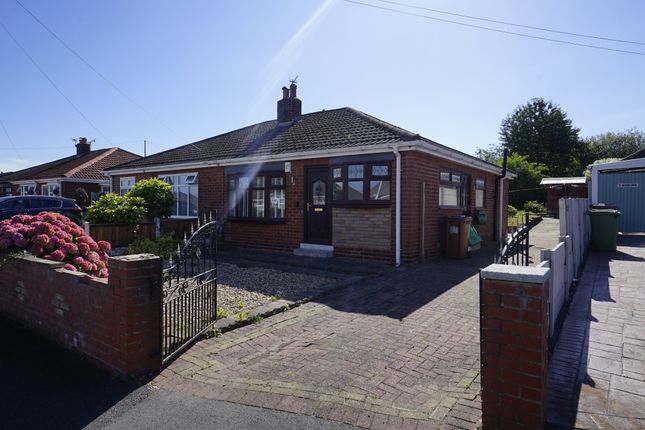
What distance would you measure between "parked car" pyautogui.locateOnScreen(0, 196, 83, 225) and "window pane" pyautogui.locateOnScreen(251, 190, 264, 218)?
708 cm

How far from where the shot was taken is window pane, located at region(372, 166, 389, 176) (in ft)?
30.6

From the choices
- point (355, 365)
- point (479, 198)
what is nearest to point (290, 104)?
point (479, 198)

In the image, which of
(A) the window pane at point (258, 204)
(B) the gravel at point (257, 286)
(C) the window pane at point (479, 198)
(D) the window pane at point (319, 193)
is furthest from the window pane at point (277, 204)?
(C) the window pane at point (479, 198)

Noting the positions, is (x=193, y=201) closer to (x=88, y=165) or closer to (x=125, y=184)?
(x=125, y=184)

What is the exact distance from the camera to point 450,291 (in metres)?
6.52

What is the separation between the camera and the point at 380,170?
938cm

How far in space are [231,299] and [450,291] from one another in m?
3.51

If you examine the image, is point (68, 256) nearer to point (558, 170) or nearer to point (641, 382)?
point (641, 382)

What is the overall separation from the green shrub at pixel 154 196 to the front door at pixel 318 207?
5.01 meters

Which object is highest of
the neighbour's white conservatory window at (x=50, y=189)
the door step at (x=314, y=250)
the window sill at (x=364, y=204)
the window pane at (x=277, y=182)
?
the neighbour's white conservatory window at (x=50, y=189)

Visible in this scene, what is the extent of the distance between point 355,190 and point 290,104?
259 inches

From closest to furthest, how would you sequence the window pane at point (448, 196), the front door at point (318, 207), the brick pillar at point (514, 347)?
the brick pillar at point (514, 347) < the front door at point (318, 207) < the window pane at point (448, 196)

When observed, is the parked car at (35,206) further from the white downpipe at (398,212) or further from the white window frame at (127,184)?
the white downpipe at (398,212)

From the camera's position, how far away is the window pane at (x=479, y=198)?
43.5 ft
